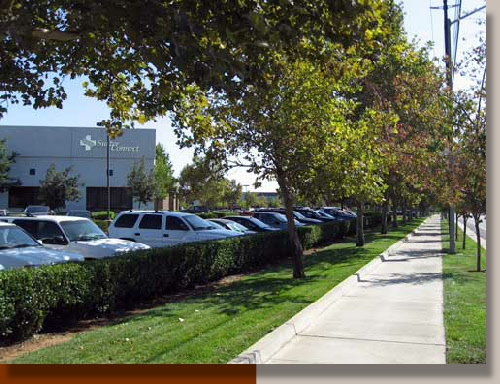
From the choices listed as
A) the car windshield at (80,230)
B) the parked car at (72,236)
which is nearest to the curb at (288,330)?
the parked car at (72,236)

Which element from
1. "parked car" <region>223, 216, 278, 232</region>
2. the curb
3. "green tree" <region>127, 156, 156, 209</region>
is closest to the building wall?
"green tree" <region>127, 156, 156, 209</region>

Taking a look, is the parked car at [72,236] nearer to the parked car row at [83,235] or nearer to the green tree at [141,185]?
the parked car row at [83,235]

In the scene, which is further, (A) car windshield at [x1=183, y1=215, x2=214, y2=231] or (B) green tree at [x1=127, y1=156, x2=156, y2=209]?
(B) green tree at [x1=127, y1=156, x2=156, y2=209]

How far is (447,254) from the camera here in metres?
18.9

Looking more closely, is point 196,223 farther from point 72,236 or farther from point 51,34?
point 51,34

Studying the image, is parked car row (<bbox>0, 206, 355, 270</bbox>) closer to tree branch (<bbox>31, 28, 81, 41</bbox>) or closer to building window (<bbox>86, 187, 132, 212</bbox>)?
tree branch (<bbox>31, 28, 81, 41</bbox>)

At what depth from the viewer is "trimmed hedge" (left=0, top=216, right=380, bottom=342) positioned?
22.7ft

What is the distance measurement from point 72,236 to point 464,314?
328 inches

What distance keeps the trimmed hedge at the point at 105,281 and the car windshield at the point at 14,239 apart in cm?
168

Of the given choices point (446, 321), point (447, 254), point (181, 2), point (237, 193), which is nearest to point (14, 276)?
point (181, 2)

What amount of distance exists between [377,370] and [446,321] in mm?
2692

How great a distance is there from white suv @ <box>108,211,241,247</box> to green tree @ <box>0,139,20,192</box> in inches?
1523

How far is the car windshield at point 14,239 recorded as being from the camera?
9.21 m

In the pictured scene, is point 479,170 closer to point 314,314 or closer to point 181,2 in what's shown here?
point 314,314
